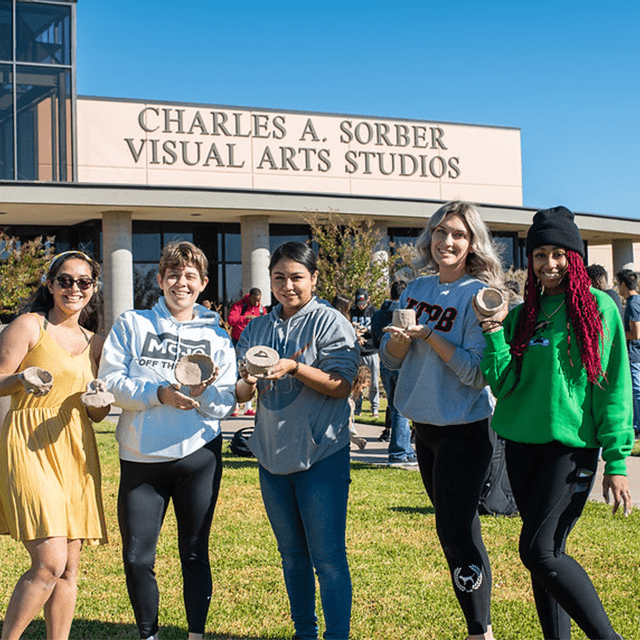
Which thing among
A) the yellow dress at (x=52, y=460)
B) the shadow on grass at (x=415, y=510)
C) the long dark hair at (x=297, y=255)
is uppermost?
the long dark hair at (x=297, y=255)

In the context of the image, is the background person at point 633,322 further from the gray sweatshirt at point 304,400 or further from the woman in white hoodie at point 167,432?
the woman in white hoodie at point 167,432

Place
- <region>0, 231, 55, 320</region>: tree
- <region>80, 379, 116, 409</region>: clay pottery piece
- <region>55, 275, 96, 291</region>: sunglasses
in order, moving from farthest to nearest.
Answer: <region>0, 231, 55, 320</region>: tree
<region>55, 275, 96, 291</region>: sunglasses
<region>80, 379, 116, 409</region>: clay pottery piece

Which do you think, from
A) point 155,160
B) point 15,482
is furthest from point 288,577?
point 155,160

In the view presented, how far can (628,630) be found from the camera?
416 centimetres

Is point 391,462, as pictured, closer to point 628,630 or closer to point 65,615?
point 628,630

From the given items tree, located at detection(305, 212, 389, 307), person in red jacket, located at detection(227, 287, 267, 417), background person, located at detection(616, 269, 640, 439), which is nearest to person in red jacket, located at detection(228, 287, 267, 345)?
person in red jacket, located at detection(227, 287, 267, 417)

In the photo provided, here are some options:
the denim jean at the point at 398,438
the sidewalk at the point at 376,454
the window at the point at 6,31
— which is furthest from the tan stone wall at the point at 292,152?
the denim jean at the point at 398,438

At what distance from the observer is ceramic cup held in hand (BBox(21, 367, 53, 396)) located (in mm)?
3396

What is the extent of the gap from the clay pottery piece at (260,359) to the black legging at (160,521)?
545 millimetres

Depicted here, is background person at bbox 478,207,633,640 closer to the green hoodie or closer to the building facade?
the green hoodie

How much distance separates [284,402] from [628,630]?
212 cm

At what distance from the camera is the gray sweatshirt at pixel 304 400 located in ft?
12.1

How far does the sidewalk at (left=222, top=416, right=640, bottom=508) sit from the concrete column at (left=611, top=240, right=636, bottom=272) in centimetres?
1839

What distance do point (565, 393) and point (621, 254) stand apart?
89.1 ft
